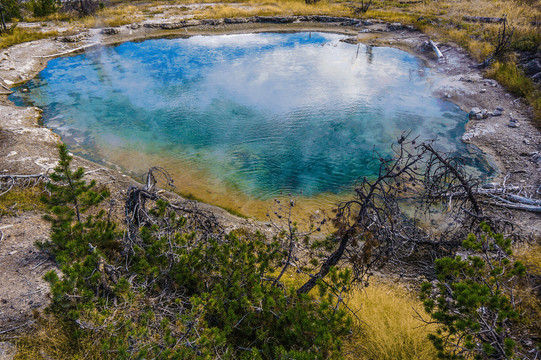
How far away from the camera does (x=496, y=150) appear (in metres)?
10.2

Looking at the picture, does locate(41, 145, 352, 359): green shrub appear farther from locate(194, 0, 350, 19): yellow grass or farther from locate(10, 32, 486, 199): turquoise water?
locate(194, 0, 350, 19): yellow grass

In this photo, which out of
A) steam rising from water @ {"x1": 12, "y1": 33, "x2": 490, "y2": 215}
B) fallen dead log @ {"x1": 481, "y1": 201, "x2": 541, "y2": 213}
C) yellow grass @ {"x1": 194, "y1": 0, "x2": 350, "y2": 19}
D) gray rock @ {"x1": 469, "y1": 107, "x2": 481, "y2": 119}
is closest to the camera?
fallen dead log @ {"x1": 481, "y1": 201, "x2": 541, "y2": 213}

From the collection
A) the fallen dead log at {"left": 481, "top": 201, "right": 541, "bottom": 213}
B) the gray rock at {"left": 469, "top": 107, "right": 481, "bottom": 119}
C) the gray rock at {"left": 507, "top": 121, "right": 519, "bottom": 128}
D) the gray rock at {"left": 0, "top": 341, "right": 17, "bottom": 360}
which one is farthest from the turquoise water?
the gray rock at {"left": 0, "top": 341, "right": 17, "bottom": 360}

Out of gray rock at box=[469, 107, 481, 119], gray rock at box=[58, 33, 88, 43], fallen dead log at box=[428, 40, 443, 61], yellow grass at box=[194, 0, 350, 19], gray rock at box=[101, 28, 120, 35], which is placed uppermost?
yellow grass at box=[194, 0, 350, 19]

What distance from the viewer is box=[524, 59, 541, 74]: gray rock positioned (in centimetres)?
1332

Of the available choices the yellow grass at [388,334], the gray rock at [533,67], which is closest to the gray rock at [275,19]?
the gray rock at [533,67]

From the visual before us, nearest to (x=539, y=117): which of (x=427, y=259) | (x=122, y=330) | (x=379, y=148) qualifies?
(x=379, y=148)

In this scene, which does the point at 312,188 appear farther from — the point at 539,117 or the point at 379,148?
the point at 539,117

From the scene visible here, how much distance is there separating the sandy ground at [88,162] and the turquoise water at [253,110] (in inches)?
35.0

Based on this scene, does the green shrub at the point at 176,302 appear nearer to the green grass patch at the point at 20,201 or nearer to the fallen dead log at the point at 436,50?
the green grass patch at the point at 20,201

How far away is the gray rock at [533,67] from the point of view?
13320 mm

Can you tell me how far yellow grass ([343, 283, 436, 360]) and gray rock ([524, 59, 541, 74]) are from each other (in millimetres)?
14296

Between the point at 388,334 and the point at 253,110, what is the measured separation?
10.9 metres

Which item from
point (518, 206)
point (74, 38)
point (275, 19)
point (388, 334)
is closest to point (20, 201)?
point (388, 334)
